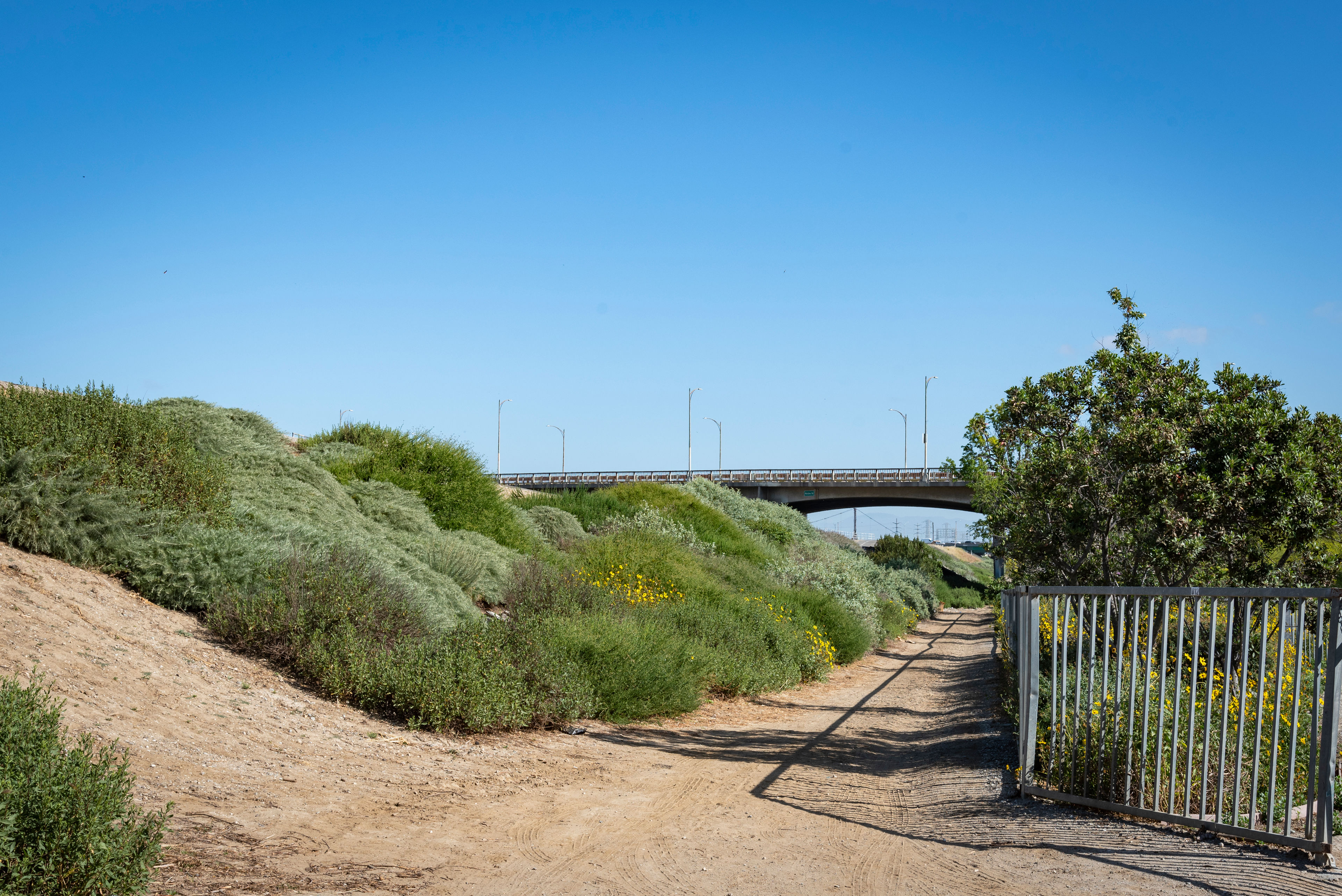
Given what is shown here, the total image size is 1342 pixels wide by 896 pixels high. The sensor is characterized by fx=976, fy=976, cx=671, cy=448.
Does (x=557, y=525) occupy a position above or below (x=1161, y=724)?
above

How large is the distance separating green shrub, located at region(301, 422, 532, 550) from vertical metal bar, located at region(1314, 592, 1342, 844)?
645 inches

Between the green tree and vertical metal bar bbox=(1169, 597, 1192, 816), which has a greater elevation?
the green tree

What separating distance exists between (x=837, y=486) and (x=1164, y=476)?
58.6 m

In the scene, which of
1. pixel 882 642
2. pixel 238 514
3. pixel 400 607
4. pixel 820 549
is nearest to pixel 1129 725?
pixel 400 607

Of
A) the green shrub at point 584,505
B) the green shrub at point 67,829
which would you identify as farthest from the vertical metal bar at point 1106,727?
the green shrub at point 584,505

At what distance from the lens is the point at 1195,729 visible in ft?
21.3

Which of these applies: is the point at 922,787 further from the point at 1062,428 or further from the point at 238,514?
the point at 238,514

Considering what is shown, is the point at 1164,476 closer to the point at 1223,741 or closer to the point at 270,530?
the point at 1223,741

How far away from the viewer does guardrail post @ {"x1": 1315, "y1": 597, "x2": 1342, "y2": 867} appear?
548 cm

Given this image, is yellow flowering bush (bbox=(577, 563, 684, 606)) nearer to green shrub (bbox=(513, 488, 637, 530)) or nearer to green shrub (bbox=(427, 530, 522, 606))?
green shrub (bbox=(427, 530, 522, 606))

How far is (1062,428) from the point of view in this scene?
1149cm

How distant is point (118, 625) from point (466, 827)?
15.2 feet

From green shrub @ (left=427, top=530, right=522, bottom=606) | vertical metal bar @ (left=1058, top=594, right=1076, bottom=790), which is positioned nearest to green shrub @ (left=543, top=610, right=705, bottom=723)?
green shrub @ (left=427, top=530, right=522, bottom=606)

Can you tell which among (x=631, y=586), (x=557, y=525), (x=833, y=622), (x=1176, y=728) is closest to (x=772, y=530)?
(x=557, y=525)
